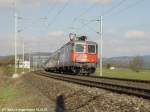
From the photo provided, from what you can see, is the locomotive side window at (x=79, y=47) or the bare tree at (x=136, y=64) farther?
the bare tree at (x=136, y=64)

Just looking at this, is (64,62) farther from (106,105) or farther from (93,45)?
(106,105)

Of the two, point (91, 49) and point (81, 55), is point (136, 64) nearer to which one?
point (91, 49)

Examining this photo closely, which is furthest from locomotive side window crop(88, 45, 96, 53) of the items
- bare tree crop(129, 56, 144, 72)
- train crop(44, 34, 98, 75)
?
bare tree crop(129, 56, 144, 72)

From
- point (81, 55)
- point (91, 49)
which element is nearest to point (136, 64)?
point (91, 49)

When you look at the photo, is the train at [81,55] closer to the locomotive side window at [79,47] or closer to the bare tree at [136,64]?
the locomotive side window at [79,47]

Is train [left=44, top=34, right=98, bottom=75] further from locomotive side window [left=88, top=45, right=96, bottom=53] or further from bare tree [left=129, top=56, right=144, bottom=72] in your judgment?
bare tree [left=129, top=56, right=144, bottom=72]

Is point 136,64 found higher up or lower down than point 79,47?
lower down

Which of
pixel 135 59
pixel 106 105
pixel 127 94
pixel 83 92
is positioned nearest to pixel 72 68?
pixel 83 92

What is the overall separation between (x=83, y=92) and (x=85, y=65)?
66.6 ft

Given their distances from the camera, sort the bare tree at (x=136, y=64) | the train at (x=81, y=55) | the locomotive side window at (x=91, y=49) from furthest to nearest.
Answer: the bare tree at (x=136, y=64) → the locomotive side window at (x=91, y=49) → the train at (x=81, y=55)

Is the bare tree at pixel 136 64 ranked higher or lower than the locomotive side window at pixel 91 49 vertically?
lower

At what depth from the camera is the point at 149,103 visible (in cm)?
1270

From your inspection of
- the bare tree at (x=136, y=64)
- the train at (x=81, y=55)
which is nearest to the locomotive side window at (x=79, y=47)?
the train at (x=81, y=55)

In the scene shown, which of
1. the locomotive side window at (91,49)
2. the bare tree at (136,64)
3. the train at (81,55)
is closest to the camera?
the train at (81,55)
